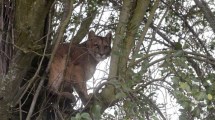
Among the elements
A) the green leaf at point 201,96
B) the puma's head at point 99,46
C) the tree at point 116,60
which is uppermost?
the puma's head at point 99,46

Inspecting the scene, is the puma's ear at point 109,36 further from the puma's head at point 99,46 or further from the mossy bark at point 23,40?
the mossy bark at point 23,40

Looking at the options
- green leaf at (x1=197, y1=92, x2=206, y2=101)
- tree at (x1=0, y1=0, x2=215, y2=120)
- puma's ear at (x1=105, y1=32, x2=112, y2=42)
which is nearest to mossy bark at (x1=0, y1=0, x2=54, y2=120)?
tree at (x1=0, y1=0, x2=215, y2=120)

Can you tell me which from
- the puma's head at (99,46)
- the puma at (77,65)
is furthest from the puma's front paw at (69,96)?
the puma's head at (99,46)

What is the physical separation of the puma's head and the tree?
1.33ft

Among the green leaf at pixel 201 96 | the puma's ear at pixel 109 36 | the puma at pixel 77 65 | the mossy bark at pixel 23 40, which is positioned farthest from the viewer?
the puma's ear at pixel 109 36

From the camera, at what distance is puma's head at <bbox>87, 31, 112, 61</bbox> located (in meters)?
6.11

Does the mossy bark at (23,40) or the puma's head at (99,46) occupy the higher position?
the puma's head at (99,46)

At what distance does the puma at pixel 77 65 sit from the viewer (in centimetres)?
529

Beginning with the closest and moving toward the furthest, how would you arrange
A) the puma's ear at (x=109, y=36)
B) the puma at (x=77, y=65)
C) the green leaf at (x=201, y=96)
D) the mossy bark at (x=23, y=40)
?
the green leaf at (x=201, y=96) → the mossy bark at (x=23, y=40) → the puma at (x=77, y=65) → the puma's ear at (x=109, y=36)

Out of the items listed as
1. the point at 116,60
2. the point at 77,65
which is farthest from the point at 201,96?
the point at 77,65

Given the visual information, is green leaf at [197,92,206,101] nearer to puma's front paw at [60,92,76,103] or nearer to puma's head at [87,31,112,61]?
puma's front paw at [60,92,76,103]

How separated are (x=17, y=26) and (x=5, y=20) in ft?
1.18

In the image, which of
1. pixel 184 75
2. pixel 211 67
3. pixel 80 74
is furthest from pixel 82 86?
pixel 184 75

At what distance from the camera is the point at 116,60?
443cm
